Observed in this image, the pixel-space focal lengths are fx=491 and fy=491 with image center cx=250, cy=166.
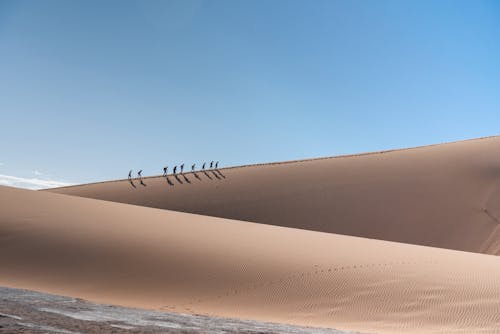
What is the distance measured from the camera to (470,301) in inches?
422

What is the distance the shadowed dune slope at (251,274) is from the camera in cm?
1031

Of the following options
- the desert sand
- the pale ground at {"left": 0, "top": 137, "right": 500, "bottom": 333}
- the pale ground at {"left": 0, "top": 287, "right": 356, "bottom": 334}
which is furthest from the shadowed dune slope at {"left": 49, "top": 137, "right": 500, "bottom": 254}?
the pale ground at {"left": 0, "top": 287, "right": 356, "bottom": 334}

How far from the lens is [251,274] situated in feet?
41.4

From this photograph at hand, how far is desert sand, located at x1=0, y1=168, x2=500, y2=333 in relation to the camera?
33.8 feet

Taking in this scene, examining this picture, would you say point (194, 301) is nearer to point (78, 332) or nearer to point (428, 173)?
point (78, 332)

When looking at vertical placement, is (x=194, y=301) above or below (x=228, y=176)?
below

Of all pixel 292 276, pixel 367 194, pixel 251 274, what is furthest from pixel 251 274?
pixel 367 194

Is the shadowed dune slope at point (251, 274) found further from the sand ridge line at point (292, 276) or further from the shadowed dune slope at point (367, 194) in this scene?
the shadowed dune slope at point (367, 194)

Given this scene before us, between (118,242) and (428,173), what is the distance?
27.3 meters

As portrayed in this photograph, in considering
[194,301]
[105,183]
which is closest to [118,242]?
[194,301]

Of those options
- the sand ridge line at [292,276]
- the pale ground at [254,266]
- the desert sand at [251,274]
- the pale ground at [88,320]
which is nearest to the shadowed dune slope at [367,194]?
the pale ground at [254,266]

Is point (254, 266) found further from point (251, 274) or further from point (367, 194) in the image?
point (367, 194)

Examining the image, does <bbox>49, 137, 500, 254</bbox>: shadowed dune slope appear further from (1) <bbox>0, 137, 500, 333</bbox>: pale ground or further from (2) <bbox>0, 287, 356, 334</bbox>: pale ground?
(2) <bbox>0, 287, 356, 334</bbox>: pale ground

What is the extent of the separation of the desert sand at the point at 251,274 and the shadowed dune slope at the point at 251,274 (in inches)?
1.1
